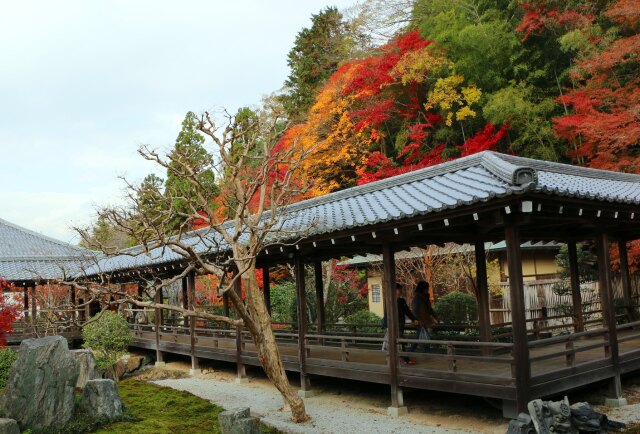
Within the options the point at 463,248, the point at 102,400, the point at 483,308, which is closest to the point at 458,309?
the point at 463,248

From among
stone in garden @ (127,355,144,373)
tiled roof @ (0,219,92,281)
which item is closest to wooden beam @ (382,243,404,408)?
stone in garden @ (127,355,144,373)

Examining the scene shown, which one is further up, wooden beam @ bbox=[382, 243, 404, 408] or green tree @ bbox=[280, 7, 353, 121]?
green tree @ bbox=[280, 7, 353, 121]

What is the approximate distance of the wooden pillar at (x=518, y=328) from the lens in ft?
26.5

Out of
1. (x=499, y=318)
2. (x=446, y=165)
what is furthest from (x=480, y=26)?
(x=446, y=165)

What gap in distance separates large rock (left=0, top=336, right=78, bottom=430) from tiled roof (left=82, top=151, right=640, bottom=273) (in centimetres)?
294

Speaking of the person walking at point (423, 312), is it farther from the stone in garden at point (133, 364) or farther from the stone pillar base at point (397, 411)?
the stone in garden at point (133, 364)

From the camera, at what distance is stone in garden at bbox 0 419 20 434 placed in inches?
356

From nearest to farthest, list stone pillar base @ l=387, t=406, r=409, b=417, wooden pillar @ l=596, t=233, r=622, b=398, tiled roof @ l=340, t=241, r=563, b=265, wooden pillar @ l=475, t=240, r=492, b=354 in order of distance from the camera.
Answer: wooden pillar @ l=596, t=233, r=622, b=398, stone pillar base @ l=387, t=406, r=409, b=417, wooden pillar @ l=475, t=240, r=492, b=354, tiled roof @ l=340, t=241, r=563, b=265

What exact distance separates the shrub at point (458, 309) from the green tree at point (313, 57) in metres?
18.7

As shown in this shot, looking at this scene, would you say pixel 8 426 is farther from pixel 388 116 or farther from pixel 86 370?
pixel 388 116

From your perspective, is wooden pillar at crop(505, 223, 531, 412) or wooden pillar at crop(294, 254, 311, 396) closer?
wooden pillar at crop(505, 223, 531, 412)

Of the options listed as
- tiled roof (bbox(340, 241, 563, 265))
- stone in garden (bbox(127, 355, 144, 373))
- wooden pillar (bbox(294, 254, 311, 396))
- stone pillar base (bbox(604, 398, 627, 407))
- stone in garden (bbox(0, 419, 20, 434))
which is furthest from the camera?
tiled roof (bbox(340, 241, 563, 265))

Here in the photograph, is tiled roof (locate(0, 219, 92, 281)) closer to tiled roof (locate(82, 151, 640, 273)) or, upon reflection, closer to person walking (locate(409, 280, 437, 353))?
tiled roof (locate(82, 151, 640, 273))

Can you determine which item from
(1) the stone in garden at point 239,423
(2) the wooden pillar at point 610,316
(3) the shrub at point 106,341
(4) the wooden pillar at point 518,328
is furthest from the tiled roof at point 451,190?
(3) the shrub at point 106,341
